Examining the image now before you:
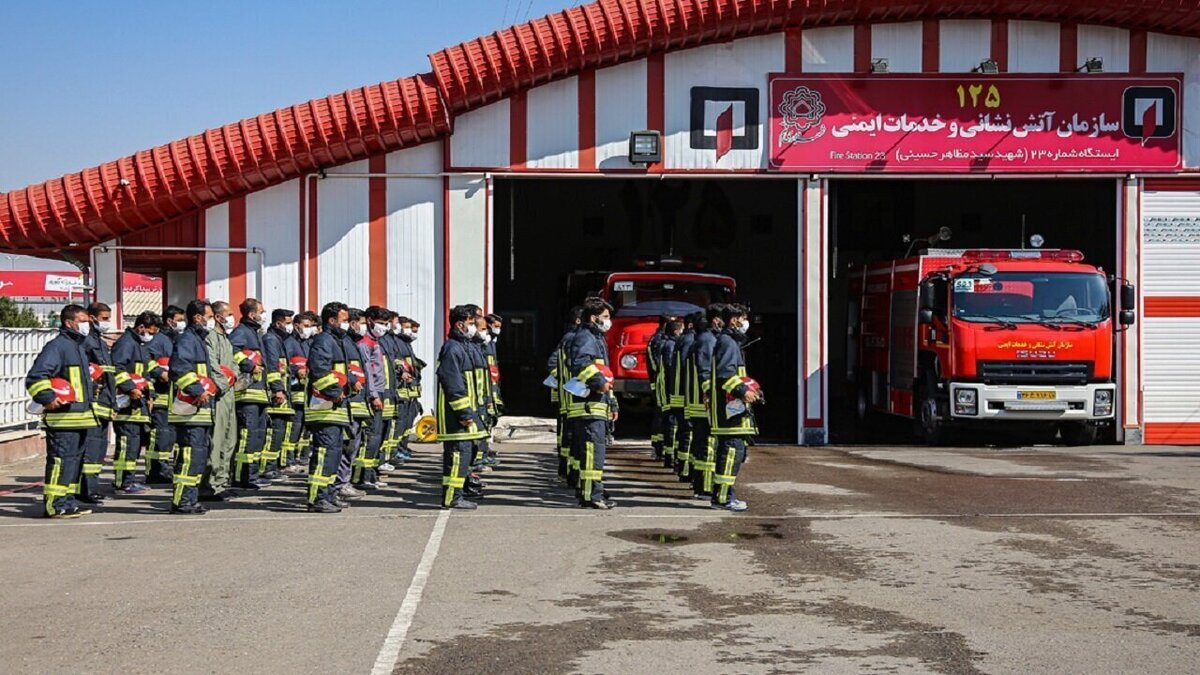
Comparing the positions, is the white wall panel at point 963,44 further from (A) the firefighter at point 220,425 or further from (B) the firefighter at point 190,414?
(B) the firefighter at point 190,414

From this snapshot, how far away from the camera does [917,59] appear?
870 inches

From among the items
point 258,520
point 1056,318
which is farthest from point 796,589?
point 1056,318

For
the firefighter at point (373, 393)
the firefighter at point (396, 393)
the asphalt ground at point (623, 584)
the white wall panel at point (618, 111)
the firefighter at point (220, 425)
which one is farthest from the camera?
the white wall panel at point (618, 111)

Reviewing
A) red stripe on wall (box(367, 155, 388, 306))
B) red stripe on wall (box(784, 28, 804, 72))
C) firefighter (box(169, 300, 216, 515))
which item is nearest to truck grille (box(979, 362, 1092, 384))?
red stripe on wall (box(784, 28, 804, 72))

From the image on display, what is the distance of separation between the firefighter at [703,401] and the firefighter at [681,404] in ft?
3.78

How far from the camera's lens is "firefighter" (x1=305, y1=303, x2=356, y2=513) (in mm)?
12891

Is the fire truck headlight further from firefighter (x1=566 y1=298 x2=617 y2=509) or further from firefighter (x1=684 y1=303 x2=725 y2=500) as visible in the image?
firefighter (x1=566 y1=298 x2=617 y2=509)

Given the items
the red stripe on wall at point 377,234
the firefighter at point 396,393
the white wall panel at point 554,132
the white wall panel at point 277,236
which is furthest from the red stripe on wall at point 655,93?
the white wall panel at point 277,236

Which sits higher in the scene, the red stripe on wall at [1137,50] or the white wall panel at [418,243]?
the red stripe on wall at [1137,50]

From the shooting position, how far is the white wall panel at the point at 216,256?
2167 centimetres

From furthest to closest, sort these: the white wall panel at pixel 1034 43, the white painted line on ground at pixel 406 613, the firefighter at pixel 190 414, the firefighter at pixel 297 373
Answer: the white wall panel at pixel 1034 43, the firefighter at pixel 297 373, the firefighter at pixel 190 414, the white painted line on ground at pixel 406 613

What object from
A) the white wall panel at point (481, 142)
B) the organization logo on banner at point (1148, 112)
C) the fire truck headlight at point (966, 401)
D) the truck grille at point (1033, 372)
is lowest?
the fire truck headlight at point (966, 401)

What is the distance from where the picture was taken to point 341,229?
21.9 meters

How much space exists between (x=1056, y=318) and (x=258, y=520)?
40.1ft
